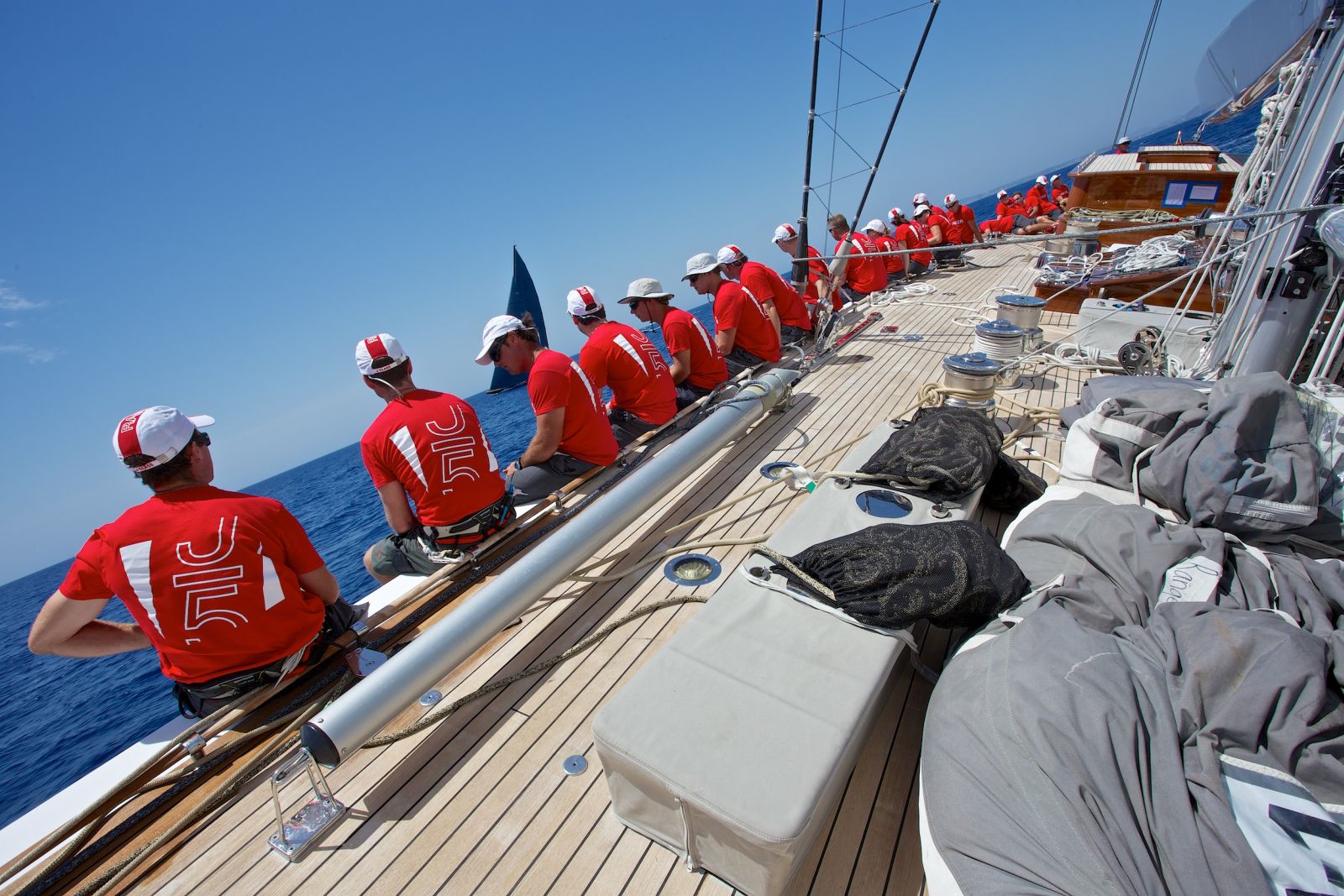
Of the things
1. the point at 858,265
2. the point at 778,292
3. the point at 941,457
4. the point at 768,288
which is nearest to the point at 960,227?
the point at 858,265

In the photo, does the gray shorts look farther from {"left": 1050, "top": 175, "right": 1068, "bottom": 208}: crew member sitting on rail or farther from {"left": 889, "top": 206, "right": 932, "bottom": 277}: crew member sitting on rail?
{"left": 1050, "top": 175, "right": 1068, "bottom": 208}: crew member sitting on rail

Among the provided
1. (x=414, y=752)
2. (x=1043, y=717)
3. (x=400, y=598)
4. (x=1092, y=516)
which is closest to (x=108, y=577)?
(x=400, y=598)

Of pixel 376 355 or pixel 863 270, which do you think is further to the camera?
pixel 863 270

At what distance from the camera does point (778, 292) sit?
21.5 feet

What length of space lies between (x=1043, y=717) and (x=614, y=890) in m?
1.24

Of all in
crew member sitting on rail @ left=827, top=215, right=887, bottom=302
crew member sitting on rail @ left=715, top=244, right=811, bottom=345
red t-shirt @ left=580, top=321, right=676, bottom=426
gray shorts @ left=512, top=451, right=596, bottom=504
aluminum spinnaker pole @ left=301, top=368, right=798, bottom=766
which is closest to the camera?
aluminum spinnaker pole @ left=301, top=368, right=798, bottom=766

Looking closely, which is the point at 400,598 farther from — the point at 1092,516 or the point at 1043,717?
the point at 1092,516

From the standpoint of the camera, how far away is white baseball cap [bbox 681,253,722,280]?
5688 mm

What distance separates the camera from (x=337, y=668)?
246 cm

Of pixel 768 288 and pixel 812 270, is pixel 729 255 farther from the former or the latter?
pixel 812 270

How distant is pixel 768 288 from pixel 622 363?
285 centimetres

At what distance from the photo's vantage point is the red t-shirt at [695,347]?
4.99 m

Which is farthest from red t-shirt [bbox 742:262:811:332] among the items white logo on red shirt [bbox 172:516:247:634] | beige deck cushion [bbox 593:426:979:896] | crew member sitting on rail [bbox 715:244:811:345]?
white logo on red shirt [bbox 172:516:247:634]

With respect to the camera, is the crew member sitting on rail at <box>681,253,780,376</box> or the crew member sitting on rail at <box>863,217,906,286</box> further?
the crew member sitting on rail at <box>863,217,906,286</box>
